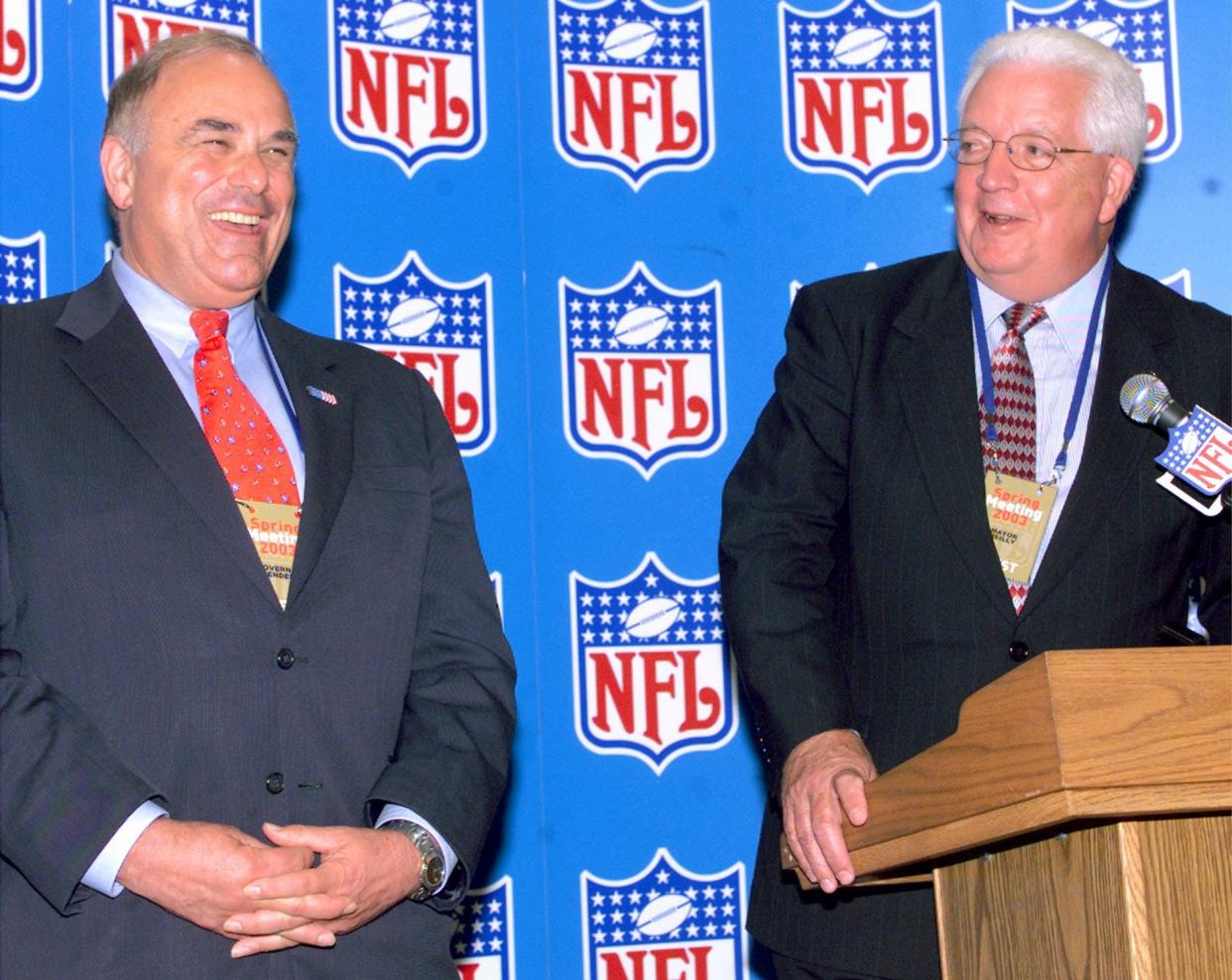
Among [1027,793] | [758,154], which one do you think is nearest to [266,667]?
[1027,793]

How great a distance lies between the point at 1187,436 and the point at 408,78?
6.35ft

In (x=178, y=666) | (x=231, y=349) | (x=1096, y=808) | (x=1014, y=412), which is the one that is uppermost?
(x=231, y=349)

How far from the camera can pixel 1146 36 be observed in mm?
3881

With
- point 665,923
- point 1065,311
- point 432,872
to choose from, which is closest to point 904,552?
point 1065,311

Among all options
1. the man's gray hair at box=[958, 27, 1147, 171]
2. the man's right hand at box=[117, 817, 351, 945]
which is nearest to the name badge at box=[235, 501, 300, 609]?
the man's right hand at box=[117, 817, 351, 945]

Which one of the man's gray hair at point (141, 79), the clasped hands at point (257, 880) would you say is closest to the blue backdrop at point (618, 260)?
the man's gray hair at point (141, 79)

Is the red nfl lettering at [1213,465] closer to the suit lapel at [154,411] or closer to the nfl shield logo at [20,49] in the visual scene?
the suit lapel at [154,411]

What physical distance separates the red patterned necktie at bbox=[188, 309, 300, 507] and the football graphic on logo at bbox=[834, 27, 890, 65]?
76.1 inches

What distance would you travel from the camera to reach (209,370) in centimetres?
242

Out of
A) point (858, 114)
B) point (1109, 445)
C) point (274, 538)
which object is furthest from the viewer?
point (858, 114)

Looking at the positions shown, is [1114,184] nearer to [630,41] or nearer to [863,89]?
[863,89]

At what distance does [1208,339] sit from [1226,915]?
4.15ft

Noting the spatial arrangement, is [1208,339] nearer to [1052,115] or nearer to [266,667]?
[1052,115]

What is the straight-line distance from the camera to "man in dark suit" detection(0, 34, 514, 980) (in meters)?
2.05
